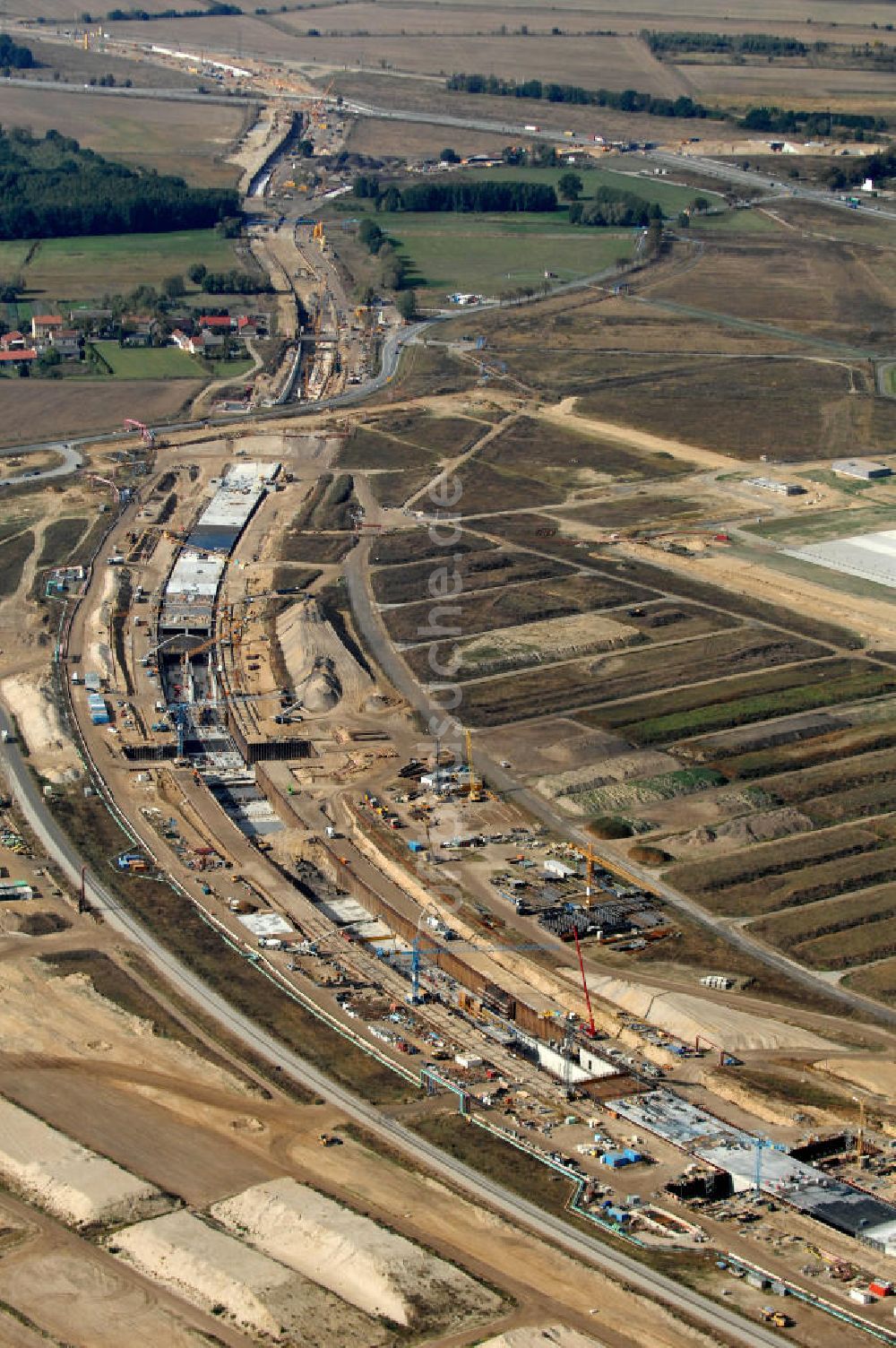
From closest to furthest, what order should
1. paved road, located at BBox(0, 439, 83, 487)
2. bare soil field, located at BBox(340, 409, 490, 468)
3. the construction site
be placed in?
the construction site, paved road, located at BBox(0, 439, 83, 487), bare soil field, located at BBox(340, 409, 490, 468)

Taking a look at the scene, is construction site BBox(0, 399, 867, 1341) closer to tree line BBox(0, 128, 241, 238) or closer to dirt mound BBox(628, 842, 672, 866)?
dirt mound BBox(628, 842, 672, 866)

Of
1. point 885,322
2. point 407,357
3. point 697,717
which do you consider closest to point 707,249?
point 885,322

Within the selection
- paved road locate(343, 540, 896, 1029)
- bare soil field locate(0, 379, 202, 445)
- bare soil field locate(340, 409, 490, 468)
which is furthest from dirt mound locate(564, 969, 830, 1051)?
bare soil field locate(0, 379, 202, 445)

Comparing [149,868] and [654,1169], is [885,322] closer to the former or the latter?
[149,868]

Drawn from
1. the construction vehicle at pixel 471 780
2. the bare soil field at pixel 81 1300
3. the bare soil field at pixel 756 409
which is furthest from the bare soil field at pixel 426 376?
the bare soil field at pixel 81 1300

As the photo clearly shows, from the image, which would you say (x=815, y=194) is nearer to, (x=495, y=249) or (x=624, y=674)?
(x=495, y=249)

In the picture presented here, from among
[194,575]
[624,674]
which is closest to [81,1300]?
[624,674]

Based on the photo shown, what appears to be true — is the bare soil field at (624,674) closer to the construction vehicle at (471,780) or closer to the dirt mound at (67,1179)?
the construction vehicle at (471,780)
